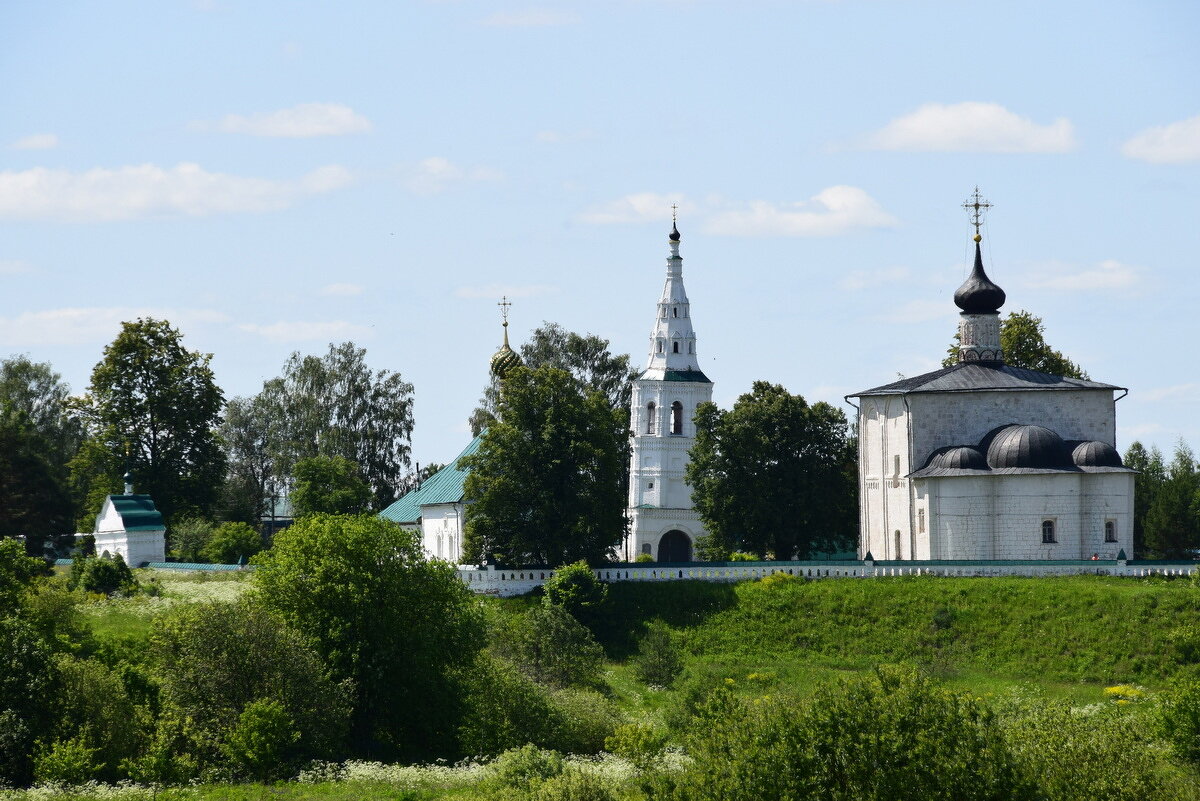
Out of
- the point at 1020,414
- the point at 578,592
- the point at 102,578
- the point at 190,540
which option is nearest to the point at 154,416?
the point at 190,540

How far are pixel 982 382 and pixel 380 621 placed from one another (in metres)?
23.3

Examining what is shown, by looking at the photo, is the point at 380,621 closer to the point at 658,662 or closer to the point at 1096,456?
the point at 658,662

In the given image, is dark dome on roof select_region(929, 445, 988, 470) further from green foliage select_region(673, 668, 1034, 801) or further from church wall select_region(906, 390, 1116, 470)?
green foliage select_region(673, 668, 1034, 801)

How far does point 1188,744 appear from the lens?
1329 inches

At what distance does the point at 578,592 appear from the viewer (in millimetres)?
48875

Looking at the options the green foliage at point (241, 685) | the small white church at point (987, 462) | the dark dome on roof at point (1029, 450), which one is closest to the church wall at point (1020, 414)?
the small white church at point (987, 462)

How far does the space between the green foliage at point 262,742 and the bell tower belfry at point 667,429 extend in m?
32.5

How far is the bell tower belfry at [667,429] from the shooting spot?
66.1m

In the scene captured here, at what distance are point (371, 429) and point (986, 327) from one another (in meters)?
28.7

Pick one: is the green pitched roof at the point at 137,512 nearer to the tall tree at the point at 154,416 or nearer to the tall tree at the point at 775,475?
the tall tree at the point at 154,416

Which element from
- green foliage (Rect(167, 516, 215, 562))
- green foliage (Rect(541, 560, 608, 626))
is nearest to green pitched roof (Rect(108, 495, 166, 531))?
green foliage (Rect(167, 516, 215, 562))

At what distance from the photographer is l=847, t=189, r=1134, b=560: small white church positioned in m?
51.7

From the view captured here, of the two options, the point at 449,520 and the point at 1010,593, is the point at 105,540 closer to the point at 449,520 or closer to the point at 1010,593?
the point at 449,520

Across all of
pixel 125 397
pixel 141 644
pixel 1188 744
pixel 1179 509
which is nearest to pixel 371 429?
pixel 125 397
